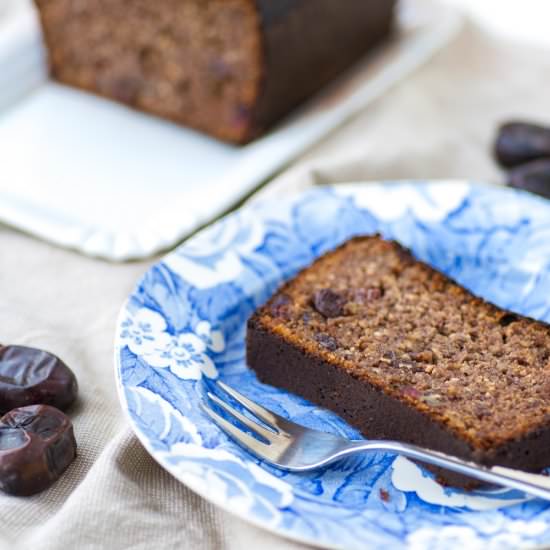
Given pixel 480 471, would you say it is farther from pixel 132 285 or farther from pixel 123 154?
pixel 123 154

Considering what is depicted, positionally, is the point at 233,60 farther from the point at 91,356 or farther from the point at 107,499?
the point at 107,499

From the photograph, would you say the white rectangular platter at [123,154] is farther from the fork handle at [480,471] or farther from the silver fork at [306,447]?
the fork handle at [480,471]

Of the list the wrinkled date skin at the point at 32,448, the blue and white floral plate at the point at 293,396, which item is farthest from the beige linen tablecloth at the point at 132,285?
the blue and white floral plate at the point at 293,396

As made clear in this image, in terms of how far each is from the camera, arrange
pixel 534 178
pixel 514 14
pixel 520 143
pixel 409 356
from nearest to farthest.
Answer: pixel 409 356, pixel 534 178, pixel 520 143, pixel 514 14

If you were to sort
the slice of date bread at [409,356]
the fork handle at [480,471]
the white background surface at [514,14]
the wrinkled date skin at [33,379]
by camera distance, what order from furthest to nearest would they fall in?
the white background surface at [514,14] → the wrinkled date skin at [33,379] → the slice of date bread at [409,356] → the fork handle at [480,471]

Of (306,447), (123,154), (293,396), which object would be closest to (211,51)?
(123,154)
